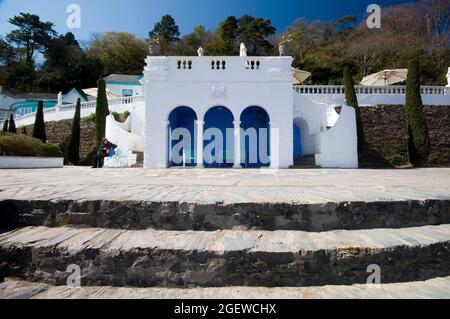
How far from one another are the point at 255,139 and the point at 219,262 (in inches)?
512

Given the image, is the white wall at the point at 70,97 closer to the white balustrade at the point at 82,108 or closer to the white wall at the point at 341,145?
the white balustrade at the point at 82,108

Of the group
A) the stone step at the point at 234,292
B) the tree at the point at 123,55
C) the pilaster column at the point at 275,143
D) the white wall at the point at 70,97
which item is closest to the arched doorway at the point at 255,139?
the pilaster column at the point at 275,143

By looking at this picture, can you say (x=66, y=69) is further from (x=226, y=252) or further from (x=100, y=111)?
(x=226, y=252)

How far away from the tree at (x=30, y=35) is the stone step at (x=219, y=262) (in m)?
55.1

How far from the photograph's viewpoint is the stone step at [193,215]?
2.38 meters

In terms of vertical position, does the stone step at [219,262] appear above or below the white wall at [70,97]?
below

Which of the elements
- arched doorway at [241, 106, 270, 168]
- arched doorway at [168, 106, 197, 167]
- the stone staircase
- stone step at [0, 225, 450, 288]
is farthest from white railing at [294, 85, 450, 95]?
stone step at [0, 225, 450, 288]

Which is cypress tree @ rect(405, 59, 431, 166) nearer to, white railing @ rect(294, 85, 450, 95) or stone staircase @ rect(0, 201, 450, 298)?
white railing @ rect(294, 85, 450, 95)

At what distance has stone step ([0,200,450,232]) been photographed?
2.38 metres

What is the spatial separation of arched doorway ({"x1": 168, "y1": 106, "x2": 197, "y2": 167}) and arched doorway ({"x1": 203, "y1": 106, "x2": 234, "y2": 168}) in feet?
2.77

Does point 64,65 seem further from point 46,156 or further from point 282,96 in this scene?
point 282,96

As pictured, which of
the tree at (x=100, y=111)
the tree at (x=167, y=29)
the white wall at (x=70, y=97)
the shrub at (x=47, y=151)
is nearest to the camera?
the shrub at (x=47, y=151)
